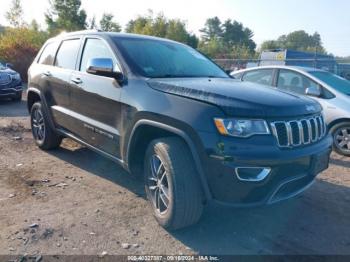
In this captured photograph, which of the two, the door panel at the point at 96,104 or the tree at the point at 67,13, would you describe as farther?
the tree at the point at 67,13

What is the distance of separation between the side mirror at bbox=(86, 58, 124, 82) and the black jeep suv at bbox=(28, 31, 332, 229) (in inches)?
0.4

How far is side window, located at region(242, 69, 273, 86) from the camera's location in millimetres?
7305

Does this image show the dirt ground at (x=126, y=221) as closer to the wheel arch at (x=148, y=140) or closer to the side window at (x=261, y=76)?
the wheel arch at (x=148, y=140)

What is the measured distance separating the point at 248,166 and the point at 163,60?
6.19 feet

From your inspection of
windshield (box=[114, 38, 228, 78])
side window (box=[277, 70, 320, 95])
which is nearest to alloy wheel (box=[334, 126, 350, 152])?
side window (box=[277, 70, 320, 95])

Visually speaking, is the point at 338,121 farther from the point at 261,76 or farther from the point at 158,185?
the point at 158,185

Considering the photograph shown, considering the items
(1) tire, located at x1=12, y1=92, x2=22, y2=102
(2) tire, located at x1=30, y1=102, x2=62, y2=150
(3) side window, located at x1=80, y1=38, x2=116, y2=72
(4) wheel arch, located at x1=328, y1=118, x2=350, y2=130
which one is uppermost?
(3) side window, located at x1=80, y1=38, x2=116, y2=72

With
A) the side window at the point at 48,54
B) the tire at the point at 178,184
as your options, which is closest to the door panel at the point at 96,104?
the tire at the point at 178,184

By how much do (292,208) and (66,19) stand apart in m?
36.6

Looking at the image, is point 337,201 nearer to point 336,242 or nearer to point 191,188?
point 336,242

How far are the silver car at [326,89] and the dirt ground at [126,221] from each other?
1339mm

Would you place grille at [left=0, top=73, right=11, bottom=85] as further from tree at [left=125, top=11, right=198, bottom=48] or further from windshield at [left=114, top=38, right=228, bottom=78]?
tree at [left=125, top=11, right=198, bottom=48]

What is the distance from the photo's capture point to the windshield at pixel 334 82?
6.56 metres

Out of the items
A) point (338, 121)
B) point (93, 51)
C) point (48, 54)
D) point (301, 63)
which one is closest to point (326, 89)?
point (338, 121)
